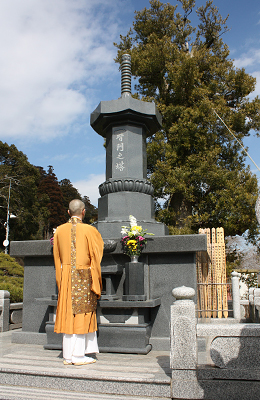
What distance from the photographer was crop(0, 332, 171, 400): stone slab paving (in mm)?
3445

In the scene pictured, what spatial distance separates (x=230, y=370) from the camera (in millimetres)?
3309

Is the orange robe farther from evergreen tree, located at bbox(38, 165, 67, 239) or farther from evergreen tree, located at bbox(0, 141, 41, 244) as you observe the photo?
evergreen tree, located at bbox(38, 165, 67, 239)

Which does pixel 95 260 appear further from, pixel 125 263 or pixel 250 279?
pixel 250 279

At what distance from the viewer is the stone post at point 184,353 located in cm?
335

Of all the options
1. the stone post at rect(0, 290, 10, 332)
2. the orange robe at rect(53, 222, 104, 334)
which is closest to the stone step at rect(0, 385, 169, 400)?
the orange robe at rect(53, 222, 104, 334)

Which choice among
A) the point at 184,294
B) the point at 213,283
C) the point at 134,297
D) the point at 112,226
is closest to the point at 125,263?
the point at 134,297

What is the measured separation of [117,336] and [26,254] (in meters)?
2.19

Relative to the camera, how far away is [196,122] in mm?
16047

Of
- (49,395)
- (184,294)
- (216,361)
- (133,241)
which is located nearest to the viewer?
(216,361)

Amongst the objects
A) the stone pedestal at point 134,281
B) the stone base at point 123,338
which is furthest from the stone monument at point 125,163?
the stone base at point 123,338

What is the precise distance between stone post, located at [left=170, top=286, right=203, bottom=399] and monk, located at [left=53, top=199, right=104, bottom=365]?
1176mm

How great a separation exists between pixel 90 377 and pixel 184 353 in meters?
1.03

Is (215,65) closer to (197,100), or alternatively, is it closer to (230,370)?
(197,100)

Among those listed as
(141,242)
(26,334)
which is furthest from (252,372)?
(26,334)
